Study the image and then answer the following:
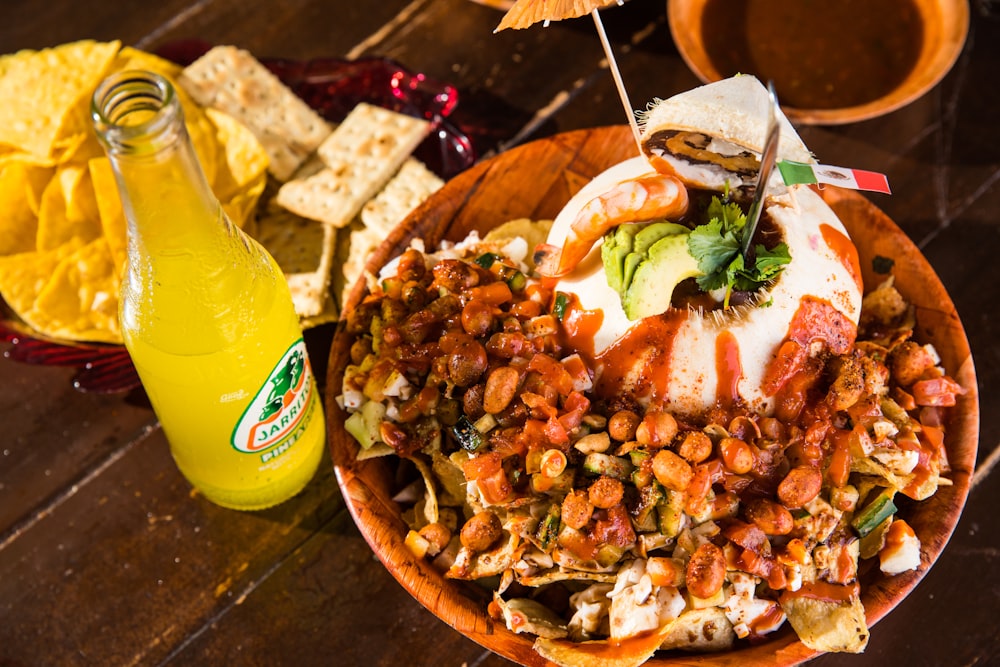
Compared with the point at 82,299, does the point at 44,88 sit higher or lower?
higher

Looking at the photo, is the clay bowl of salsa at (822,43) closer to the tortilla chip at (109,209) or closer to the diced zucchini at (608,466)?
the diced zucchini at (608,466)

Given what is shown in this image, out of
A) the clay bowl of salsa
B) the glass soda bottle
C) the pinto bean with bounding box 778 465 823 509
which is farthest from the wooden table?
the pinto bean with bounding box 778 465 823 509

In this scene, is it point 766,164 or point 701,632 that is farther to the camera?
point 701,632

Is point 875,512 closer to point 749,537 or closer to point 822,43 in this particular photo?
point 749,537

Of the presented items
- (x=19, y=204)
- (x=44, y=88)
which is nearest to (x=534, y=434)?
(x=19, y=204)

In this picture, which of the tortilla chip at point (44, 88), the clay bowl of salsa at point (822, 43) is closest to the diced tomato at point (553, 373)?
the clay bowl of salsa at point (822, 43)

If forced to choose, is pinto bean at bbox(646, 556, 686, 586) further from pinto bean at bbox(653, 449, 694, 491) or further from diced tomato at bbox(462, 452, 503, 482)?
diced tomato at bbox(462, 452, 503, 482)

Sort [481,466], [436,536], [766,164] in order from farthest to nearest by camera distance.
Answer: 1. [436,536]
2. [481,466]
3. [766,164]
